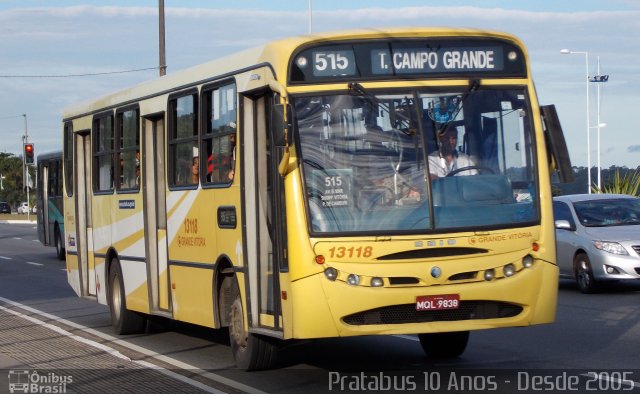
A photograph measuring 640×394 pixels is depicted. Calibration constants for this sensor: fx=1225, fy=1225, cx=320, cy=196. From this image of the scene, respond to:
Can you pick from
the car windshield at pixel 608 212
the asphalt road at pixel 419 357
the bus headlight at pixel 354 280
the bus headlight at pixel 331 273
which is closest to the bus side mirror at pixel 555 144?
the asphalt road at pixel 419 357

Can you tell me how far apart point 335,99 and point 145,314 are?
6321 millimetres

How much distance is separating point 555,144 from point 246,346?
3.40 m

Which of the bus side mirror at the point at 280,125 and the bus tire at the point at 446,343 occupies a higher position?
the bus side mirror at the point at 280,125

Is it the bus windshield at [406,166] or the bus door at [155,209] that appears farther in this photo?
the bus door at [155,209]

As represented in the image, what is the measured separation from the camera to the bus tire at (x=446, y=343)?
1197 cm

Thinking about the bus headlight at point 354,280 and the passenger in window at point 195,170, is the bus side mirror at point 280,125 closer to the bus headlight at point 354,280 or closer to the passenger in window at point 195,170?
the bus headlight at point 354,280

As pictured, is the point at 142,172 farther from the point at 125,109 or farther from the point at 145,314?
the point at 145,314

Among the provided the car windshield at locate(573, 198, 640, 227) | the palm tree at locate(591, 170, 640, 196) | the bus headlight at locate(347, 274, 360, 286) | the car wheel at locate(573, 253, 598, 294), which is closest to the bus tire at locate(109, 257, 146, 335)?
the bus headlight at locate(347, 274, 360, 286)

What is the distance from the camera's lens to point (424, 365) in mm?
11602

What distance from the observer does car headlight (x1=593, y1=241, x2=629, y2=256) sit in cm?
1866

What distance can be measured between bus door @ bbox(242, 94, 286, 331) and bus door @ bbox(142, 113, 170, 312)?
276 centimetres

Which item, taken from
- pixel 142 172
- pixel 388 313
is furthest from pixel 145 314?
pixel 388 313

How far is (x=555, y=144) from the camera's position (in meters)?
10.5

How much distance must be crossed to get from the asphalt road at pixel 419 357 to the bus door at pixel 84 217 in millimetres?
620
